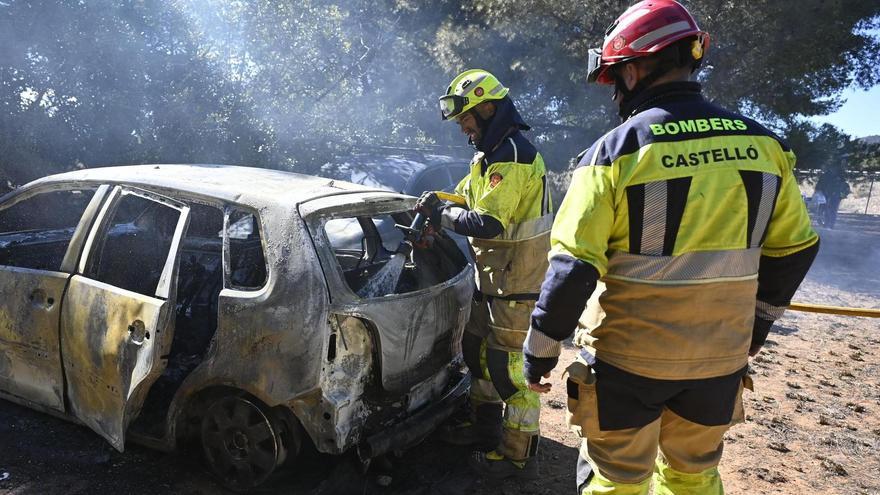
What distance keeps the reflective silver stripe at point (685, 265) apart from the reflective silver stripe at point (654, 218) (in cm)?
4

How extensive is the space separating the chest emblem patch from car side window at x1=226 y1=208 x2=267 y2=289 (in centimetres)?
118

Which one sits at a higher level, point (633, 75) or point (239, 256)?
point (633, 75)

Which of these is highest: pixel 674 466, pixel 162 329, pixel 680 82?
pixel 680 82

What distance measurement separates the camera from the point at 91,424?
309cm

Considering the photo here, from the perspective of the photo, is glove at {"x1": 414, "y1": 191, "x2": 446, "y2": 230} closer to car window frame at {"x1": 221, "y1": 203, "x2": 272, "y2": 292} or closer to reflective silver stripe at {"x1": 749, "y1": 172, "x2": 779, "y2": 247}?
car window frame at {"x1": 221, "y1": 203, "x2": 272, "y2": 292}

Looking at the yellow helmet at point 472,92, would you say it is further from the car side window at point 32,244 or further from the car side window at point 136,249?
the car side window at point 32,244

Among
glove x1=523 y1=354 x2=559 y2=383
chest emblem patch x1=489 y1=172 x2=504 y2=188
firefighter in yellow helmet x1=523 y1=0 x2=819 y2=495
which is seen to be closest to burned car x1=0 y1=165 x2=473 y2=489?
chest emblem patch x1=489 y1=172 x2=504 y2=188

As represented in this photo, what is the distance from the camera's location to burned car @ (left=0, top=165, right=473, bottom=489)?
269cm

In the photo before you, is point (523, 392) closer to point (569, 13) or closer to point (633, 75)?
point (633, 75)

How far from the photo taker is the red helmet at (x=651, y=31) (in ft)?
6.66

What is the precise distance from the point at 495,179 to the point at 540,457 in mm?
1639

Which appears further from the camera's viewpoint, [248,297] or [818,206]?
[818,206]

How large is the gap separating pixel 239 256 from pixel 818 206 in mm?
17598

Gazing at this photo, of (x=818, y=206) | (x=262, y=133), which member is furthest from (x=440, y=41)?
(x=818, y=206)
